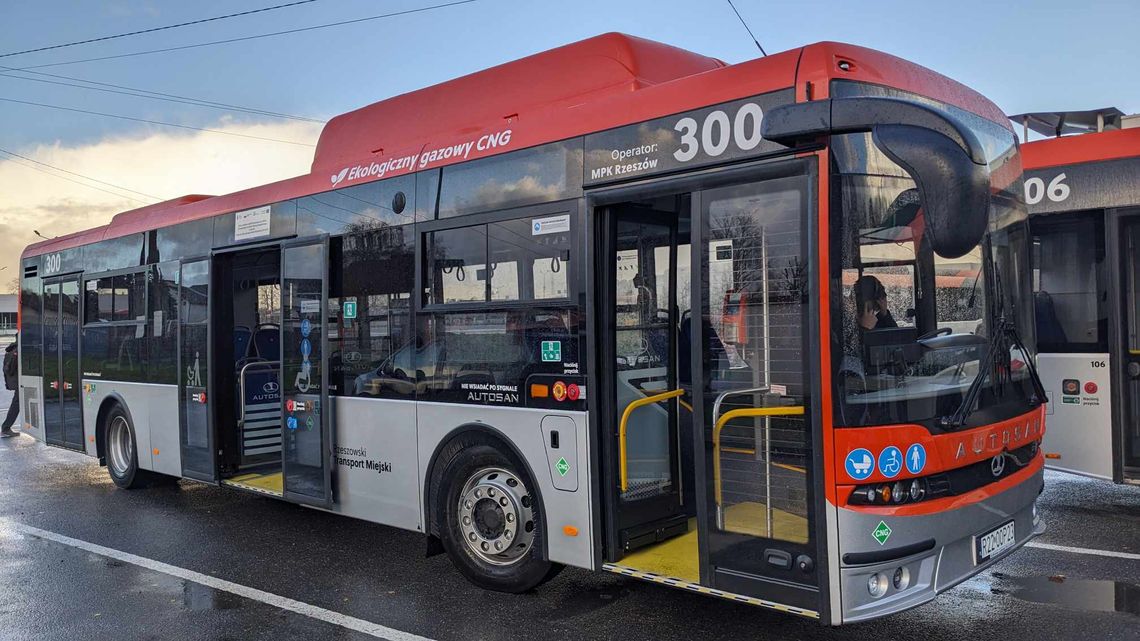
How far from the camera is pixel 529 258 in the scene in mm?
5465

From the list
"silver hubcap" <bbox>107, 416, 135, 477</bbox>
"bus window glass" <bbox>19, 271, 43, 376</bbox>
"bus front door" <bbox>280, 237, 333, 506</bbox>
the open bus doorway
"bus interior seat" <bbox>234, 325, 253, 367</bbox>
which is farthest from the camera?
"bus window glass" <bbox>19, 271, 43, 376</bbox>

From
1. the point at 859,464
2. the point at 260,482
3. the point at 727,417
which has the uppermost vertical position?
the point at 727,417

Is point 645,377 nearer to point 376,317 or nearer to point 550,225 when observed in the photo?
point 550,225

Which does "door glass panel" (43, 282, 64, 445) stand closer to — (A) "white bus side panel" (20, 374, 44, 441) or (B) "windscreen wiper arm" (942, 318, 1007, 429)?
(A) "white bus side panel" (20, 374, 44, 441)

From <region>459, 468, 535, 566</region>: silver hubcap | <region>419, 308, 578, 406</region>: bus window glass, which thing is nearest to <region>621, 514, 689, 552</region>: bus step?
<region>459, 468, 535, 566</region>: silver hubcap

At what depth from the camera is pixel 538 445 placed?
538 cm

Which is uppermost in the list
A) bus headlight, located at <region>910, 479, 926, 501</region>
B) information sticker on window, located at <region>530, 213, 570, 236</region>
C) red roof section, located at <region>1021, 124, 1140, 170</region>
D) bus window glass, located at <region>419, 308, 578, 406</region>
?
red roof section, located at <region>1021, 124, 1140, 170</region>

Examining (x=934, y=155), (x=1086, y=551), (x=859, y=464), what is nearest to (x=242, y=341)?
(x=859, y=464)

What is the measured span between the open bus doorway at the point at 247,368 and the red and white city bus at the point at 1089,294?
704 centimetres

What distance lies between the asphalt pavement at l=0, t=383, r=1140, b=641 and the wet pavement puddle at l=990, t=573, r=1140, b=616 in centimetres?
1

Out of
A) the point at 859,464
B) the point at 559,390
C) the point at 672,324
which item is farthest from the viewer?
the point at 672,324

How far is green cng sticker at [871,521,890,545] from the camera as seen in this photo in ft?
13.2

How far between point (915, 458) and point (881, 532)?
0.38m

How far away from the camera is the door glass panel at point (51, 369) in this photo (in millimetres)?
11164
